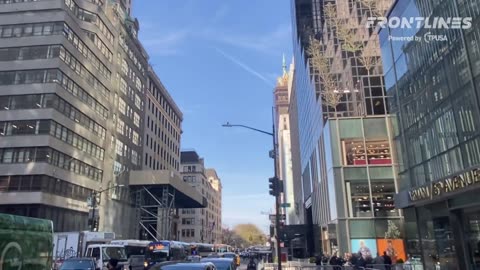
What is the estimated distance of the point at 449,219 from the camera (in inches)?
762

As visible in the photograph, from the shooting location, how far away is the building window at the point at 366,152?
124 feet

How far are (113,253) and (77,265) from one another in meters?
10.9

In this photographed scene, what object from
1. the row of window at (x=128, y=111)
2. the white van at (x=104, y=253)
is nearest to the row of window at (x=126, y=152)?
the row of window at (x=128, y=111)

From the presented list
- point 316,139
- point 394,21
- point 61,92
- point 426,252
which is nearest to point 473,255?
point 426,252

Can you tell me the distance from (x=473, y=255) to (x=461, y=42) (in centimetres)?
927

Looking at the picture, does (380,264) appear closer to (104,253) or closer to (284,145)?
(104,253)

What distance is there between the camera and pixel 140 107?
77438 millimetres

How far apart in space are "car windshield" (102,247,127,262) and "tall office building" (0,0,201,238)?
13.1 meters

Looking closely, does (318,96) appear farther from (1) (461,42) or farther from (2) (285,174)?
(2) (285,174)

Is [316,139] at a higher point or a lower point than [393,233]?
higher

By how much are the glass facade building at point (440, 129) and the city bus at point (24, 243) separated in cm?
1531

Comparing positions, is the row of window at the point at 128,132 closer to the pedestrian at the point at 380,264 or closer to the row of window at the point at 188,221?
the pedestrian at the point at 380,264

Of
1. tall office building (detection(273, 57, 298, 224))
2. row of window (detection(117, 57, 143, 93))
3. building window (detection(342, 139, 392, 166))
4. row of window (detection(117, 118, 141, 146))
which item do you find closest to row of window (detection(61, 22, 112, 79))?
row of window (detection(117, 57, 143, 93))

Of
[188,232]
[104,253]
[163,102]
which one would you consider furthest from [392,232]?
[188,232]
